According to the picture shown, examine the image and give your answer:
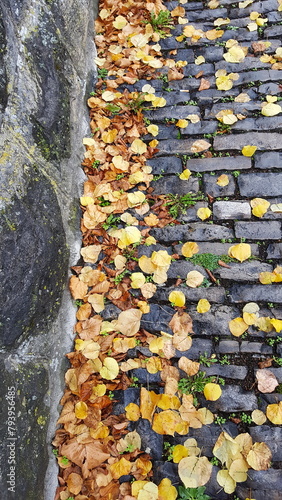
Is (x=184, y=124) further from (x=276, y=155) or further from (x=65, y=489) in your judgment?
(x=65, y=489)

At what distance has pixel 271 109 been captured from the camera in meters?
2.45

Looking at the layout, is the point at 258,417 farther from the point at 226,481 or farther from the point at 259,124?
the point at 259,124

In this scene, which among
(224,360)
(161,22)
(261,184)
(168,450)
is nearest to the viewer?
(168,450)

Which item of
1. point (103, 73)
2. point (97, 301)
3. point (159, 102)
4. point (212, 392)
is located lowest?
point (212, 392)

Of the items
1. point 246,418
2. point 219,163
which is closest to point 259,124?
point 219,163

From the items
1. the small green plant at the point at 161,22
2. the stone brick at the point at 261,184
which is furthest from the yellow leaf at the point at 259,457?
the small green plant at the point at 161,22

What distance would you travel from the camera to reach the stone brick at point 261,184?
2254mm

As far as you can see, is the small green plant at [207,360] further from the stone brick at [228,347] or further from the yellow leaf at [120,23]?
the yellow leaf at [120,23]

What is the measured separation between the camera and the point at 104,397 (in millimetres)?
1881

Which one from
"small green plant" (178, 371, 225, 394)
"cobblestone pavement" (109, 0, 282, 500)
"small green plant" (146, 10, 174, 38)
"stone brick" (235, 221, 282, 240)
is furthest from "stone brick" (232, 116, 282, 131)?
"small green plant" (178, 371, 225, 394)

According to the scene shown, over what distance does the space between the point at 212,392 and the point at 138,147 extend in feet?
5.11

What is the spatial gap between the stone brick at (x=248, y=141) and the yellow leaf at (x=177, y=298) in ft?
3.29

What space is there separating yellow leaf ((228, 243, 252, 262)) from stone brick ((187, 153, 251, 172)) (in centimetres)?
54

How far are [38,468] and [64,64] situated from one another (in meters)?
2.16
